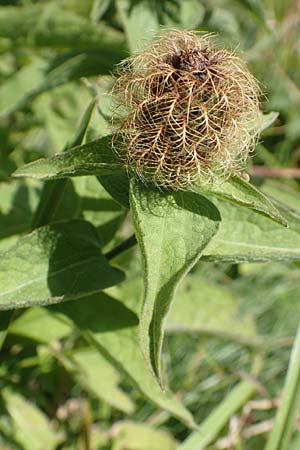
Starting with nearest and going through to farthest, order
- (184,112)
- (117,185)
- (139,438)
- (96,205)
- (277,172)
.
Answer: (184,112) < (117,185) < (96,205) < (139,438) < (277,172)

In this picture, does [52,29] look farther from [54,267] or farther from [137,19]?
[54,267]

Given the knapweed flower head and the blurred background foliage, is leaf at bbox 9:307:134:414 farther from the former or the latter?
the knapweed flower head

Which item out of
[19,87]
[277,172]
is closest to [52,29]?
[19,87]

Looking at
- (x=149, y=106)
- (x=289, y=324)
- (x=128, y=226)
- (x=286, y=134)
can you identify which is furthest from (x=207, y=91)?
(x=286, y=134)

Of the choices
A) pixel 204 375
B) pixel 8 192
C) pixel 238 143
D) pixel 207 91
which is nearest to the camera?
pixel 207 91

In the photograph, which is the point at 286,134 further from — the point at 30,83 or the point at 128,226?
the point at 30,83

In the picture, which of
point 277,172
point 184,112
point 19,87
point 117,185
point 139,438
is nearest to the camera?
point 184,112
